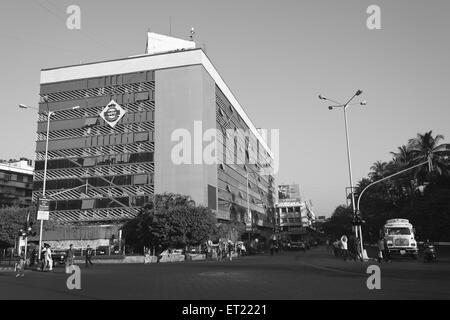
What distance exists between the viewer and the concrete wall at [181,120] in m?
63.7

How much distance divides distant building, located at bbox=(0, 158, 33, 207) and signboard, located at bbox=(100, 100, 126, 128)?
1415 inches

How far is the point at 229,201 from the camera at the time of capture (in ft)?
247

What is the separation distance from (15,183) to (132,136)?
44456mm

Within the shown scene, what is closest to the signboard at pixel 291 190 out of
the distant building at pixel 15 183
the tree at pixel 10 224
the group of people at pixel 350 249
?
the distant building at pixel 15 183

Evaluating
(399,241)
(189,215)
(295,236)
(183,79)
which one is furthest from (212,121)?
(295,236)

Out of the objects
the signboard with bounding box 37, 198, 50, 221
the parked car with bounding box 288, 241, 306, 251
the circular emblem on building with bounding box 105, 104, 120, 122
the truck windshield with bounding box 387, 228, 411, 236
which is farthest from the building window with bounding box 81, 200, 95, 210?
the truck windshield with bounding box 387, 228, 411, 236

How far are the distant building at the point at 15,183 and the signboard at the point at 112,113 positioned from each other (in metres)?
35.9

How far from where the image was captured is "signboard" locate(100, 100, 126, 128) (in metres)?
68.2

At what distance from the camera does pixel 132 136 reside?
221 ft

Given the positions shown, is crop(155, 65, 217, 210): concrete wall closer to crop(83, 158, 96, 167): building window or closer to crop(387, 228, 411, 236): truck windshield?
crop(83, 158, 96, 167): building window

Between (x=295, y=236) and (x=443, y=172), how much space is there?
8342 cm

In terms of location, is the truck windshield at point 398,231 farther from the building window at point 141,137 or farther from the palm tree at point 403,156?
the building window at point 141,137

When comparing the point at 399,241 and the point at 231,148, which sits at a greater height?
the point at 231,148
